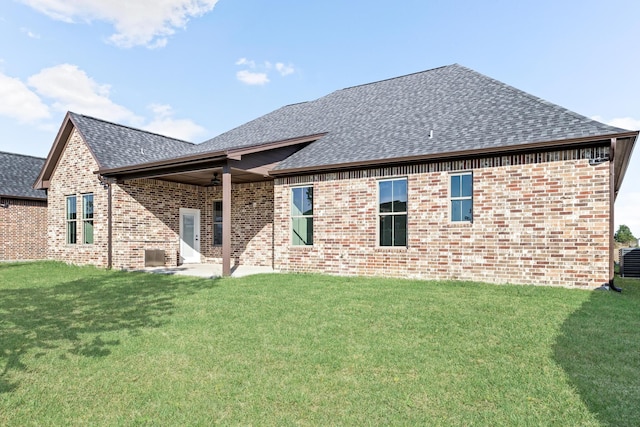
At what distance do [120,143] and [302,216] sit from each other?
8.98m

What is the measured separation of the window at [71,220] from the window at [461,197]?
13.8m

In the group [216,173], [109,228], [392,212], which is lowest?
[109,228]

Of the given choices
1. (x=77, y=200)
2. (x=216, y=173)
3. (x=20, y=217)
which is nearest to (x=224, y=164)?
(x=216, y=173)

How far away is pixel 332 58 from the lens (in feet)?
55.9

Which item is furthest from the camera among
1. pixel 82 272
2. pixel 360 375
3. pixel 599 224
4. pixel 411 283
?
pixel 82 272

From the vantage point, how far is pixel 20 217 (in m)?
18.9

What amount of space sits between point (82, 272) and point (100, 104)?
1198 inches

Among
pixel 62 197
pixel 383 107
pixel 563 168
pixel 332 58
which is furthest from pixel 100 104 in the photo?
pixel 563 168

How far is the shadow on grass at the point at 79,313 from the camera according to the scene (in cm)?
481

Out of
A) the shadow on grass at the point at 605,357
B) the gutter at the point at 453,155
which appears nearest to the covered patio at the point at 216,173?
the gutter at the point at 453,155

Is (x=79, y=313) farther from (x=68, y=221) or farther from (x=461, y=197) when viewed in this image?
(x=68, y=221)

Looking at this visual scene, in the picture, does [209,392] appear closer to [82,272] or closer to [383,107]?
[82,272]

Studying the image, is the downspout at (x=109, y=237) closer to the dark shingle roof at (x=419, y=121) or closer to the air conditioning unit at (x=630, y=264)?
the dark shingle roof at (x=419, y=121)

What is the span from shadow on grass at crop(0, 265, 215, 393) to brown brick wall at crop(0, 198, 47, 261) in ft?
36.7
